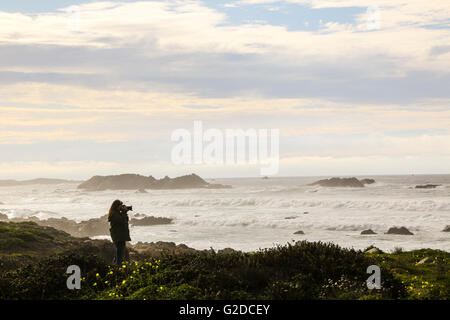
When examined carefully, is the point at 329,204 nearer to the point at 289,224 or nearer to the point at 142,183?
the point at 289,224

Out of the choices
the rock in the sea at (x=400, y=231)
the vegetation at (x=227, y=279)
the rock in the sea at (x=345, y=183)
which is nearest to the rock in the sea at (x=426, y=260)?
the vegetation at (x=227, y=279)

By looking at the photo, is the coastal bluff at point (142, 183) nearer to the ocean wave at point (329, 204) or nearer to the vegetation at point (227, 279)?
the ocean wave at point (329, 204)

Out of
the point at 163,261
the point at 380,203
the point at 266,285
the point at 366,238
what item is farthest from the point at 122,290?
the point at 380,203

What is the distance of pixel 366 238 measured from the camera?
36250 millimetres

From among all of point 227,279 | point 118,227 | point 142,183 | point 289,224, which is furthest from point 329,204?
point 142,183

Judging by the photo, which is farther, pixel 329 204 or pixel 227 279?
pixel 329 204

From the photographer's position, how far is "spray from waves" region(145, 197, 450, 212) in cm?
5722

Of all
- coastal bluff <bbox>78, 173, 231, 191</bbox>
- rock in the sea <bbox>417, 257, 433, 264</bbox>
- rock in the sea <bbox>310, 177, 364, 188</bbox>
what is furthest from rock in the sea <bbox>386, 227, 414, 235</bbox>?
coastal bluff <bbox>78, 173, 231, 191</bbox>

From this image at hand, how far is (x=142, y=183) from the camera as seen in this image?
14825cm

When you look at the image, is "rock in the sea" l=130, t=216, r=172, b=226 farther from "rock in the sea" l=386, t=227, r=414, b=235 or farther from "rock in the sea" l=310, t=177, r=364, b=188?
"rock in the sea" l=310, t=177, r=364, b=188

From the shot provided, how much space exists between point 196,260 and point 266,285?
195 cm

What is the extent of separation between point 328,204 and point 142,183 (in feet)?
301

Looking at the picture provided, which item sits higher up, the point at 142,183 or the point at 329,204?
Answer: the point at 329,204
